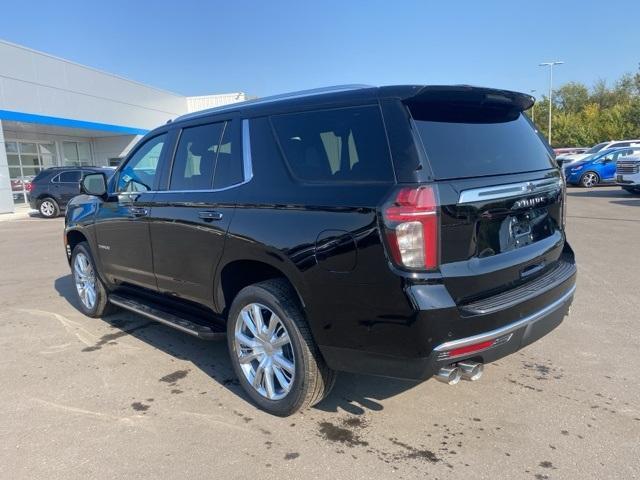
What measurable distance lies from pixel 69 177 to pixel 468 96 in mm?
17342

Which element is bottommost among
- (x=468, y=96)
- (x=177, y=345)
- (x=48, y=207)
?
(x=177, y=345)

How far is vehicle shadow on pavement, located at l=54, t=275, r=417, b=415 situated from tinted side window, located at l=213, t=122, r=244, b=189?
151 centimetres

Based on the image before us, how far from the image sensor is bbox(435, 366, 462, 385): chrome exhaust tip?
2620 millimetres

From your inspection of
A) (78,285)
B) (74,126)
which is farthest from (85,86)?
(78,285)

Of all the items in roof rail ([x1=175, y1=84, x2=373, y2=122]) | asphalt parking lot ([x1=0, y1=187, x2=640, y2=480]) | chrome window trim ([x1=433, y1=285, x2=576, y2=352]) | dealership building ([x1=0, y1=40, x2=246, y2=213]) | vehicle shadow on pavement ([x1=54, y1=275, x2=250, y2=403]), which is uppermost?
dealership building ([x1=0, y1=40, x2=246, y2=213])

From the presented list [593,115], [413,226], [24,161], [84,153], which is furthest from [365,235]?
[593,115]

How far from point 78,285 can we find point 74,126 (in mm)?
20297

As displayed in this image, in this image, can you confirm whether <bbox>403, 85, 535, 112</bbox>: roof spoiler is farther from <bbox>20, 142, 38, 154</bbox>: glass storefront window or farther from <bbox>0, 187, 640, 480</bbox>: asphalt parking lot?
<bbox>20, 142, 38, 154</bbox>: glass storefront window

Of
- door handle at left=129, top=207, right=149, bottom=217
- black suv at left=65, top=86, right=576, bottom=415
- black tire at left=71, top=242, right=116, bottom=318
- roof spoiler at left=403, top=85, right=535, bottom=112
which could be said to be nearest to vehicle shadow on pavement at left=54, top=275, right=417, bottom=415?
black tire at left=71, top=242, right=116, bottom=318

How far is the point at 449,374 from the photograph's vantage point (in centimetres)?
264

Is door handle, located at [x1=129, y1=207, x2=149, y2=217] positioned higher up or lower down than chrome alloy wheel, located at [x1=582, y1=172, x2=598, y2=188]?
higher up

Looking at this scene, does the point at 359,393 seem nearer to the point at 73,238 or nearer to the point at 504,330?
the point at 504,330

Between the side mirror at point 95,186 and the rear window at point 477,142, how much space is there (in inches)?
133

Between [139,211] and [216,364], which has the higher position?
[139,211]
